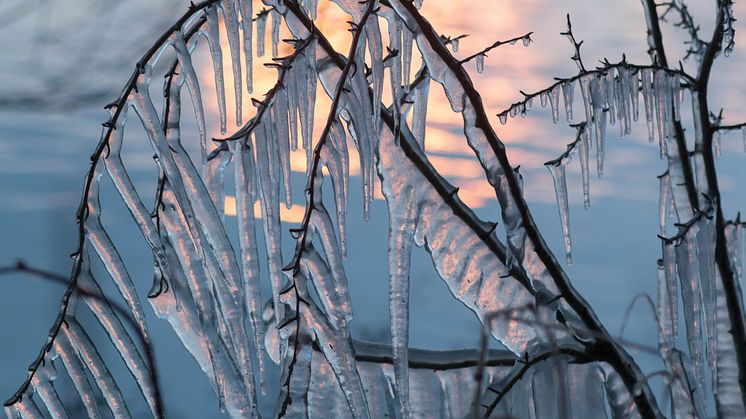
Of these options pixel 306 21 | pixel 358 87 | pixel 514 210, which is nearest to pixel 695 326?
pixel 514 210

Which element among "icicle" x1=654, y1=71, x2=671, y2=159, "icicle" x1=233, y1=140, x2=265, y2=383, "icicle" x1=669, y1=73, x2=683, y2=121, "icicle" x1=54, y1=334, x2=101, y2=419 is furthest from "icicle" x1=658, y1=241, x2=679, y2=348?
"icicle" x1=54, y1=334, x2=101, y2=419

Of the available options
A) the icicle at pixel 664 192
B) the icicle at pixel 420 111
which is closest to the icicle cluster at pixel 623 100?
the icicle at pixel 664 192

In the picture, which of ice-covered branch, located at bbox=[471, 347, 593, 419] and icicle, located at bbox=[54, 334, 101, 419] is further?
ice-covered branch, located at bbox=[471, 347, 593, 419]

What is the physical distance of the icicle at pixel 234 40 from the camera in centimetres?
138

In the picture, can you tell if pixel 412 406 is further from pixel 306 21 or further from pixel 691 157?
pixel 691 157

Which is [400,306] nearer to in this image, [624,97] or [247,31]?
[247,31]

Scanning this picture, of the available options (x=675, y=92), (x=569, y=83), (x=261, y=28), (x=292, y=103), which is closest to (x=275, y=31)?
(x=261, y=28)

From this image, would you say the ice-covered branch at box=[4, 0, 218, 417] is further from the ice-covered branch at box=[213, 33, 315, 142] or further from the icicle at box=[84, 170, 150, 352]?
the ice-covered branch at box=[213, 33, 315, 142]

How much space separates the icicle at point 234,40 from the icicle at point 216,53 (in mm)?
17

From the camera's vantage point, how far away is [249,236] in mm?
1246

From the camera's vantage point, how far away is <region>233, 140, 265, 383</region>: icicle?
122 cm

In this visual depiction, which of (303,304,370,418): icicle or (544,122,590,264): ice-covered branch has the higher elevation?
(544,122,590,264): ice-covered branch

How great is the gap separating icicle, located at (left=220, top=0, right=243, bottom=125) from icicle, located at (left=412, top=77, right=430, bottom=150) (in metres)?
0.36

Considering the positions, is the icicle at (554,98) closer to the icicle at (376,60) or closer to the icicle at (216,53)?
the icicle at (376,60)
